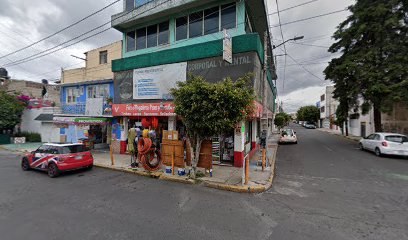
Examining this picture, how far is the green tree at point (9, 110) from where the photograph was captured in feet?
61.3

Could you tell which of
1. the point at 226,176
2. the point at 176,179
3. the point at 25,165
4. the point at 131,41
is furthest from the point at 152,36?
the point at 226,176

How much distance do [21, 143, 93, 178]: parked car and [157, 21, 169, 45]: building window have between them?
8.24 meters

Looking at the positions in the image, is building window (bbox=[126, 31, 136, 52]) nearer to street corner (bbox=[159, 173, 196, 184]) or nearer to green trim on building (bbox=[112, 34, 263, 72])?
green trim on building (bbox=[112, 34, 263, 72])

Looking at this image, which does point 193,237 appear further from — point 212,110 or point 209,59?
point 209,59

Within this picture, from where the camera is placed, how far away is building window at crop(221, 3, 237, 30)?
10.4 meters

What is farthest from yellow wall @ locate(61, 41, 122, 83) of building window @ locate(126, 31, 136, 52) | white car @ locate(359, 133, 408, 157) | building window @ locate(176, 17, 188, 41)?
white car @ locate(359, 133, 408, 157)

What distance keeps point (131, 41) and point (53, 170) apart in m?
10.2

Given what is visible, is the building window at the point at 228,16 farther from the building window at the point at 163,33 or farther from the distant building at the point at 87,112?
the distant building at the point at 87,112

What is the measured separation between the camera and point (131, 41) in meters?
14.2

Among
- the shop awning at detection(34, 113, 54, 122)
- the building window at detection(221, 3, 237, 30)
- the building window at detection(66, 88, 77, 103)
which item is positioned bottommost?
the shop awning at detection(34, 113, 54, 122)

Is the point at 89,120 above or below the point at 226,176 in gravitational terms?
above

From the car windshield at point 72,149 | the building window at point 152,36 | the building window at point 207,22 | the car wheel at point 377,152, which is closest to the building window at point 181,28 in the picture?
the building window at point 207,22

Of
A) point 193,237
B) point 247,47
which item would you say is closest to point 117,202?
point 193,237

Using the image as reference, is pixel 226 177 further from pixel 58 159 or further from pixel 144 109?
pixel 58 159
